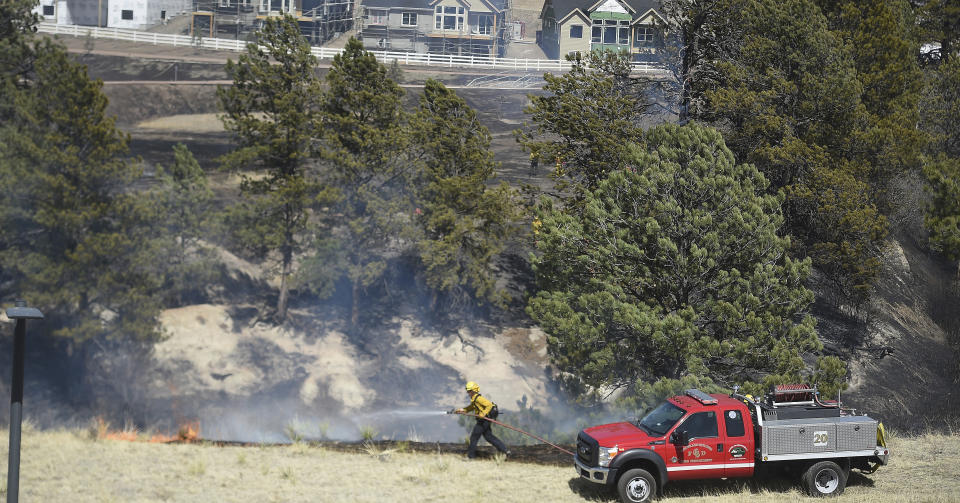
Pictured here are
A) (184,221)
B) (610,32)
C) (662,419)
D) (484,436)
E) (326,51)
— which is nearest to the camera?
(662,419)

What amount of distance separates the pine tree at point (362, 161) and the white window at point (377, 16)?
116ft

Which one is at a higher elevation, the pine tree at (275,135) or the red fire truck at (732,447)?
the pine tree at (275,135)

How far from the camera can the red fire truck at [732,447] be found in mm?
14906

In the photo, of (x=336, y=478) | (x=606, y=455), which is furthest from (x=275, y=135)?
(x=606, y=455)

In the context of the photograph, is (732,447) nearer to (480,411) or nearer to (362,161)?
(480,411)

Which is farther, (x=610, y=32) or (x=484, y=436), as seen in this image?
(x=610, y=32)

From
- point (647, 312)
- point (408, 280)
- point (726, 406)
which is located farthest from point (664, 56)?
point (726, 406)

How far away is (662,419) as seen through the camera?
50.9 ft

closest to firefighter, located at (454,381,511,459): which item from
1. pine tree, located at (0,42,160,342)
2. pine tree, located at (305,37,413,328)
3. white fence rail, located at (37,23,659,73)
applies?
pine tree, located at (305,37,413,328)

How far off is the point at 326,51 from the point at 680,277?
52.0 m

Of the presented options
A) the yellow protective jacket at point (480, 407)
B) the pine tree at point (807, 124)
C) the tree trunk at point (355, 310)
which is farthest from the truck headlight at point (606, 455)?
the tree trunk at point (355, 310)

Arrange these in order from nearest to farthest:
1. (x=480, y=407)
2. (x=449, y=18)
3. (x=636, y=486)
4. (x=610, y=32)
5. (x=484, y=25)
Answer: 1. (x=636, y=486)
2. (x=480, y=407)
3. (x=610, y=32)
4. (x=449, y=18)
5. (x=484, y=25)

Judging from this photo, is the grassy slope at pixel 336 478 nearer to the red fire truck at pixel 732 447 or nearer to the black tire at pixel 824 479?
the black tire at pixel 824 479

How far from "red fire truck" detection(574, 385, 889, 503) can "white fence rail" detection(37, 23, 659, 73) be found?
56.5 metres
